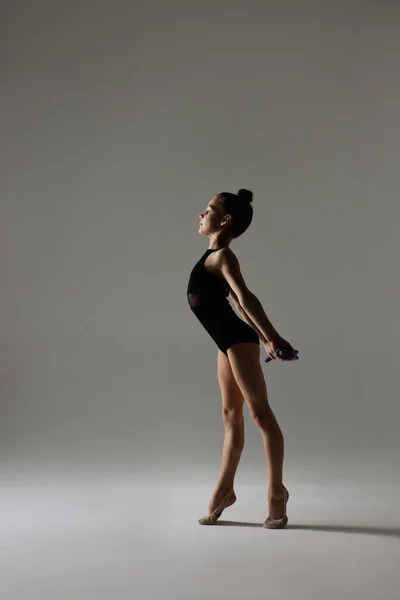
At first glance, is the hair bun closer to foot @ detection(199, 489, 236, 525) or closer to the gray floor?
foot @ detection(199, 489, 236, 525)

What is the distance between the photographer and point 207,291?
4047 millimetres

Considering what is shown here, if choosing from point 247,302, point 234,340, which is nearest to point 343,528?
point 234,340

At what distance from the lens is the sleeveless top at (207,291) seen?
4039 mm

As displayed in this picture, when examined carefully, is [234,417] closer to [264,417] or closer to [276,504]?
[264,417]

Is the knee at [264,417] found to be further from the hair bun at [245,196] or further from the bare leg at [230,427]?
the hair bun at [245,196]

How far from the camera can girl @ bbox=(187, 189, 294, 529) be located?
12.8 feet

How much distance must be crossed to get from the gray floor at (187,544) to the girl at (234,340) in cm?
18

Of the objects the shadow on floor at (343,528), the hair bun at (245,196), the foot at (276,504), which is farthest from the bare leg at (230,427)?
the hair bun at (245,196)

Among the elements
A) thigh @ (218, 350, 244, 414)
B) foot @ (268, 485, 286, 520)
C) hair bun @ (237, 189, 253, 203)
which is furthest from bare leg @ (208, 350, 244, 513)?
hair bun @ (237, 189, 253, 203)

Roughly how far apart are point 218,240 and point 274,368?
2090 mm

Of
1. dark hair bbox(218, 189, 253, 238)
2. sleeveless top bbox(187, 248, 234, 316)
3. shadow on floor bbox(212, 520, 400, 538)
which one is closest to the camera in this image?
shadow on floor bbox(212, 520, 400, 538)

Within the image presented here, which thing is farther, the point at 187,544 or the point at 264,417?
the point at 264,417

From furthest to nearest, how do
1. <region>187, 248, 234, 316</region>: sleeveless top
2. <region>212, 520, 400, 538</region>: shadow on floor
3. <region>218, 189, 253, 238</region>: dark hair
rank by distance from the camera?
<region>218, 189, 253, 238</region>: dark hair
<region>187, 248, 234, 316</region>: sleeveless top
<region>212, 520, 400, 538</region>: shadow on floor

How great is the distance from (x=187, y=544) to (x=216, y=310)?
1.15 meters
